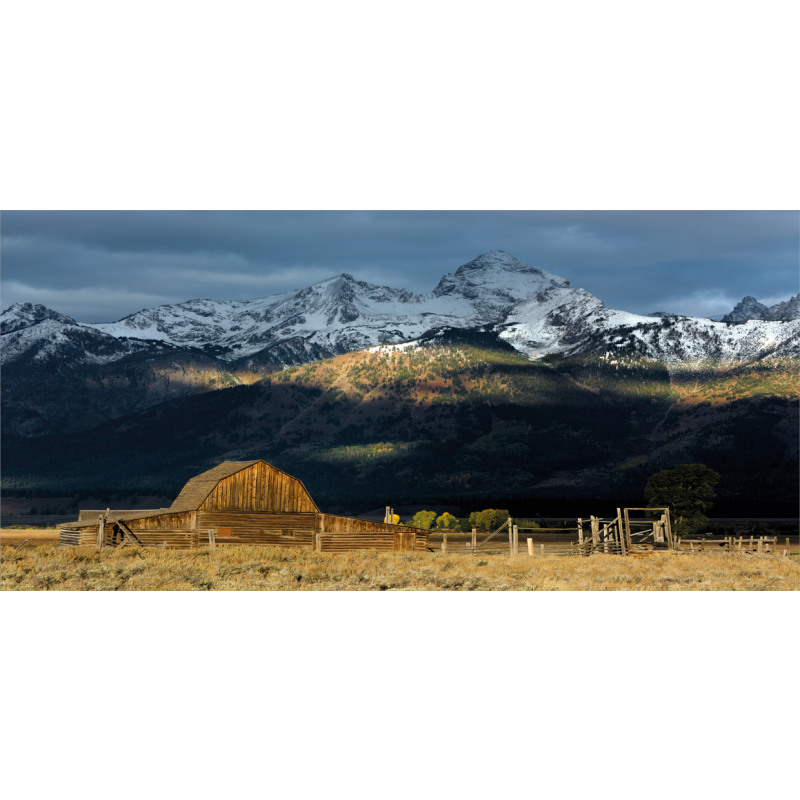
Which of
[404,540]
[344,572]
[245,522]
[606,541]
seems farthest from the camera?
[404,540]

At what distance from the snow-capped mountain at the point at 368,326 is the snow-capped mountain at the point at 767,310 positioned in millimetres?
4867

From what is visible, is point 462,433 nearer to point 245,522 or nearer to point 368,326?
point 368,326

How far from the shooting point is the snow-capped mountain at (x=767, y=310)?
110 meters

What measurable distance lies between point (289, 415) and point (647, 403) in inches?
2008

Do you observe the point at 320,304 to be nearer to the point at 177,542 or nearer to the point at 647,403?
the point at 647,403

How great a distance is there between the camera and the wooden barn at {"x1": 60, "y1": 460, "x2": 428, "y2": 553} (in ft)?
118

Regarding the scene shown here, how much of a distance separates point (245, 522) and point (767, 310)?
9909 cm

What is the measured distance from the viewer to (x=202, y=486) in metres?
40.8

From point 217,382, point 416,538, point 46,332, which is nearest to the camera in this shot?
point 416,538

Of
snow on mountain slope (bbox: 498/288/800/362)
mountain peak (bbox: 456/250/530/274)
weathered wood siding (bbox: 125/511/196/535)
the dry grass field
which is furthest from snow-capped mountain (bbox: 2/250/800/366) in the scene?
the dry grass field

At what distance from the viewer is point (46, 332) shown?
16825 cm

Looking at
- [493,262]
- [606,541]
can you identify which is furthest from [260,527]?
[493,262]

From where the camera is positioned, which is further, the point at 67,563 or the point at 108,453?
the point at 108,453

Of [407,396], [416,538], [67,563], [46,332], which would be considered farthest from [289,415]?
[67,563]
